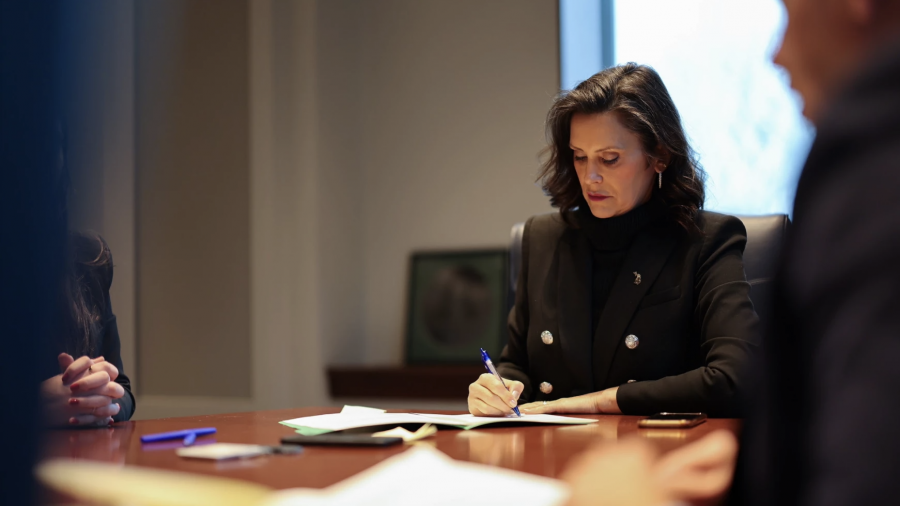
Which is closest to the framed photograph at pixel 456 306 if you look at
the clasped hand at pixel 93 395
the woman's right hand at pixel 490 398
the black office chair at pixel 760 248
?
the black office chair at pixel 760 248

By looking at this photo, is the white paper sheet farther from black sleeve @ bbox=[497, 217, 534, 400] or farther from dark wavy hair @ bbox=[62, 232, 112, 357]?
black sleeve @ bbox=[497, 217, 534, 400]

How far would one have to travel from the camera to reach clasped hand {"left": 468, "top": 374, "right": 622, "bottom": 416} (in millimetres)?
1591

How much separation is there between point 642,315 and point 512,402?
0.53 metres

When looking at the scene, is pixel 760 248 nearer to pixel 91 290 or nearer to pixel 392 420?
pixel 392 420

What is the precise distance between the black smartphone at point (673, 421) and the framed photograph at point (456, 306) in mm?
1944

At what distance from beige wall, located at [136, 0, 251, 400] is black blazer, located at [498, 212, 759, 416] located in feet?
6.25

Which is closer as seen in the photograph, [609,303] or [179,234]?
[609,303]

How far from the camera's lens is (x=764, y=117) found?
3344 mm

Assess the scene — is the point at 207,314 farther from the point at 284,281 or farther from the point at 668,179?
the point at 668,179

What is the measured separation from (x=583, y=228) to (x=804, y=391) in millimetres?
1579

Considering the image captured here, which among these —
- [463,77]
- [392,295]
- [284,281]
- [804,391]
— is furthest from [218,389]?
[804,391]

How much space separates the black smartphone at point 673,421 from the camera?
140cm

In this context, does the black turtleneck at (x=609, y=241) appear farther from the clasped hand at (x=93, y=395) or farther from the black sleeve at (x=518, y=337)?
the clasped hand at (x=93, y=395)

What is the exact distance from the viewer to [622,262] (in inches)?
82.0
